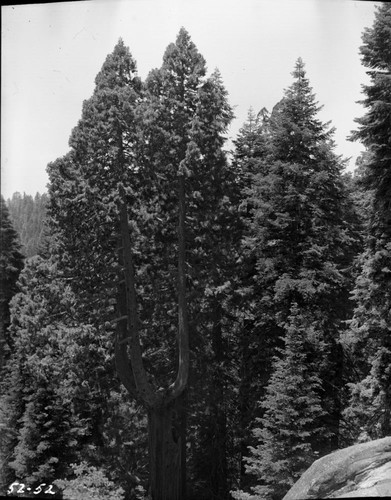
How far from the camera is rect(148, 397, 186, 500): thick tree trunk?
1948 cm

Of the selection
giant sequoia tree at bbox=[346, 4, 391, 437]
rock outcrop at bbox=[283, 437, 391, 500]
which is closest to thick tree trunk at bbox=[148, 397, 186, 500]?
giant sequoia tree at bbox=[346, 4, 391, 437]

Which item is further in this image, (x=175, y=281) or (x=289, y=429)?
(x=175, y=281)

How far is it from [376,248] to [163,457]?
9.06 meters

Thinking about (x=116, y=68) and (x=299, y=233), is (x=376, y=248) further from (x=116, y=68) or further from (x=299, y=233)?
(x=116, y=68)

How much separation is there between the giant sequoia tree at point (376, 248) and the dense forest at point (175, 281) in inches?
61.0

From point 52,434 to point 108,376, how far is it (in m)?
3.13

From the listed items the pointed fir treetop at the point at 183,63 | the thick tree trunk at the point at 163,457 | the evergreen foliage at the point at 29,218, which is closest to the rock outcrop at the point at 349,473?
the thick tree trunk at the point at 163,457

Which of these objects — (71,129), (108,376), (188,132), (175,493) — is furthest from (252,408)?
(71,129)

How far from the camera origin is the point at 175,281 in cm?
2023

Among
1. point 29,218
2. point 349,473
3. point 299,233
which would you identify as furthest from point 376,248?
point 29,218

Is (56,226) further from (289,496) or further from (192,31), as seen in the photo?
(289,496)

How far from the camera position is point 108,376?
70.9 ft

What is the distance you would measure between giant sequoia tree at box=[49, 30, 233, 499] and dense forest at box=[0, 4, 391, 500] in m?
0.06

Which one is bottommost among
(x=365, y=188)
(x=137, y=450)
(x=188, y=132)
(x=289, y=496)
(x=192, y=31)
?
(x=289, y=496)
